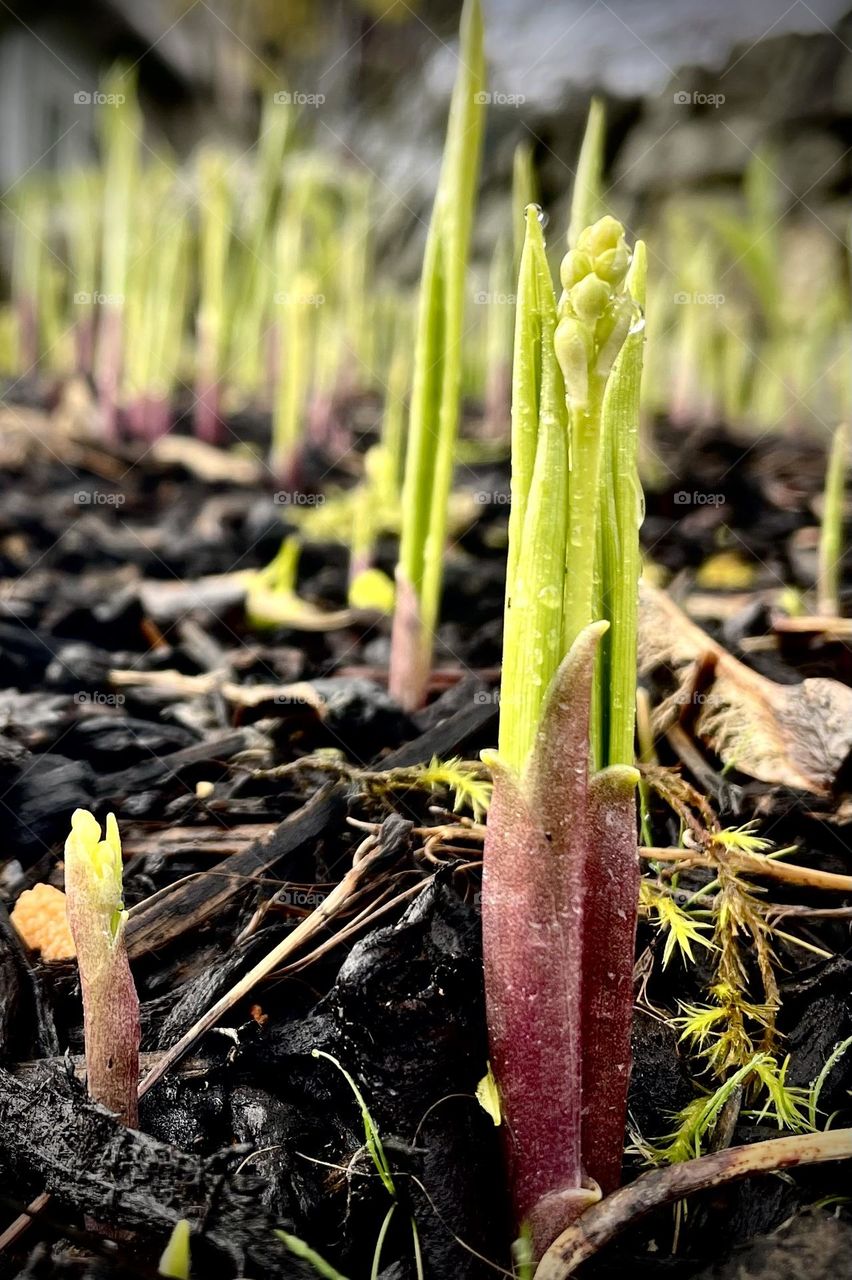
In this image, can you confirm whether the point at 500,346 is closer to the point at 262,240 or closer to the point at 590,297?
the point at 262,240

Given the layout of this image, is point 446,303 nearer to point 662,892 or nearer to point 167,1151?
point 662,892

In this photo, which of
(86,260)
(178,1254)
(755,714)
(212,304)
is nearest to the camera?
(178,1254)

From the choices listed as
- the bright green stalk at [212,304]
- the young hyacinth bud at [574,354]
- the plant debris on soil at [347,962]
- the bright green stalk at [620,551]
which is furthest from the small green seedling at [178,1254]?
the bright green stalk at [212,304]

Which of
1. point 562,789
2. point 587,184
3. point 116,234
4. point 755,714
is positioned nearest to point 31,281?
point 116,234

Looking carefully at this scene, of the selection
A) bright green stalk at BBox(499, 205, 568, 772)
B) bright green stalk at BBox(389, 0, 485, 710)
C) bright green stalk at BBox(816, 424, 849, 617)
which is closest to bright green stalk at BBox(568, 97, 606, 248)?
bright green stalk at BBox(389, 0, 485, 710)

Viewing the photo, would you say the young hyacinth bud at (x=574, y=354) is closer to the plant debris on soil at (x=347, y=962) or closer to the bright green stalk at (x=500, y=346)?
A: the plant debris on soil at (x=347, y=962)

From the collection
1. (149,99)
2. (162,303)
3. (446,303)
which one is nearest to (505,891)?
(446,303)

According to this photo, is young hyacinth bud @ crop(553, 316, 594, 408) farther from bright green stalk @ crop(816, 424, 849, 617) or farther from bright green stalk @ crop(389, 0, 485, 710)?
bright green stalk @ crop(816, 424, 849, 617)
